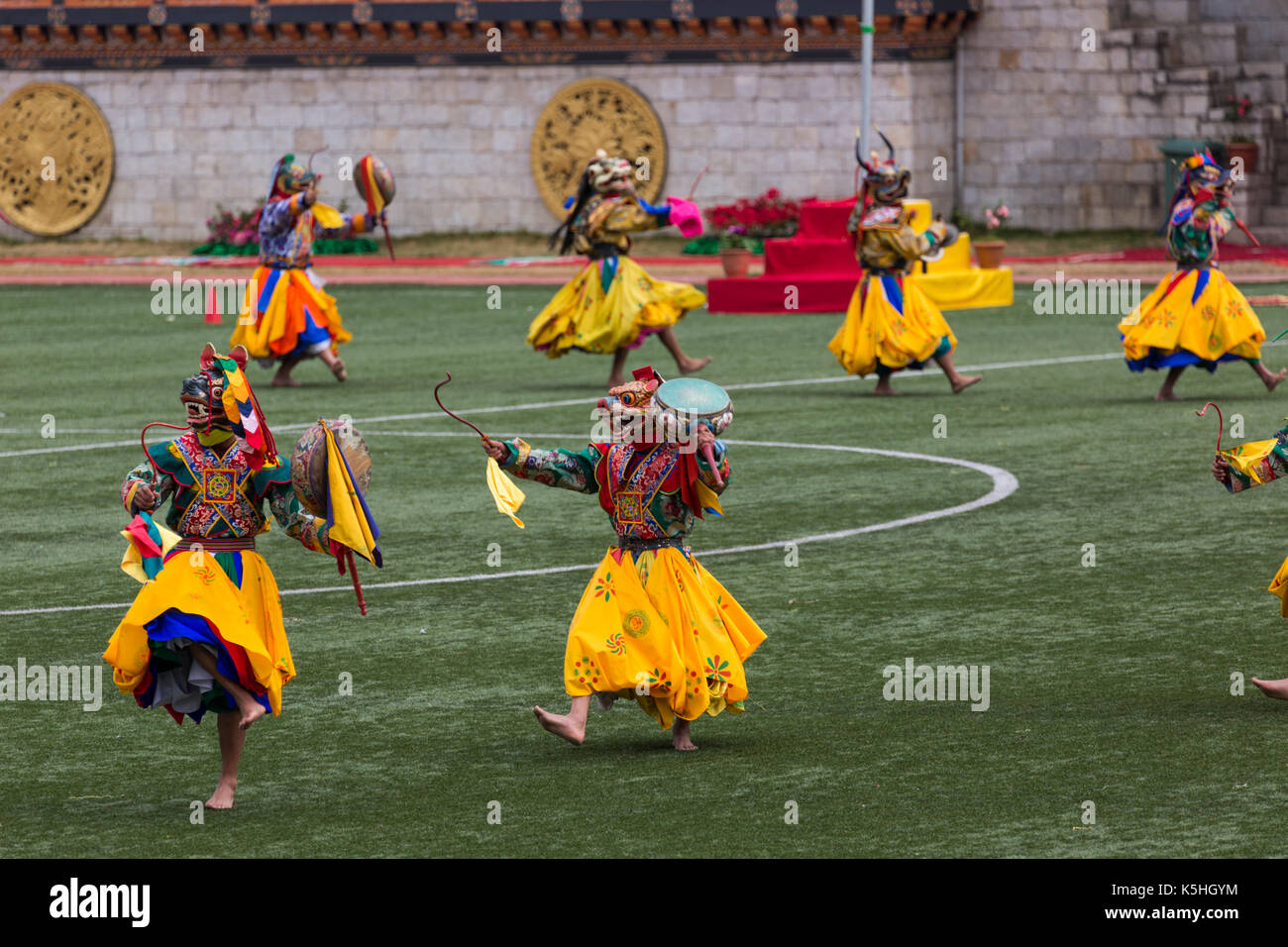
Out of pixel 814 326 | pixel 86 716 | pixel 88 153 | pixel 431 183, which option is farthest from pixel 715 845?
pixel 88 153

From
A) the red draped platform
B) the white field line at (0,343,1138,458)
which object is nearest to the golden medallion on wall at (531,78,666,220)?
the red draped platform

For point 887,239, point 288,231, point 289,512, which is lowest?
point 289,512

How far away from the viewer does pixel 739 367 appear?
21266 millimetres

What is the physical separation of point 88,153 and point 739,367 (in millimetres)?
21537

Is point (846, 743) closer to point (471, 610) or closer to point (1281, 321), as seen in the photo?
point (471, 610)

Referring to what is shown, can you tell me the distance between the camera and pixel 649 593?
7.91 meters

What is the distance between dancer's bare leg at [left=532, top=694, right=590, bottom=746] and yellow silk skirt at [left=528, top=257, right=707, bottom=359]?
1115cm

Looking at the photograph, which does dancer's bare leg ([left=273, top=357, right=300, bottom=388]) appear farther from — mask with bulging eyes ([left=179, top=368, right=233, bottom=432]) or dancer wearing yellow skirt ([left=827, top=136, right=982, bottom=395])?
mask with bulging eyes ([left=179, top=368, right=233, bottom=432])

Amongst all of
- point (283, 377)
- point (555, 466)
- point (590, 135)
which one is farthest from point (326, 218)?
point (590, 135)

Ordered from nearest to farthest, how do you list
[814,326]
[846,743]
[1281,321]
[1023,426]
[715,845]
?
[715,845] < [846,743] < [1023,426] < [1281,321] < [814,326]

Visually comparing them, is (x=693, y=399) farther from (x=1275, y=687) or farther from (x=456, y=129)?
(x=456, y=129)

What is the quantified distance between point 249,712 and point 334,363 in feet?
41.7

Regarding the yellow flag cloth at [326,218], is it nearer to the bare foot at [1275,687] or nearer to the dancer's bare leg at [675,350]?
the dancer's bare leg at [675,350]

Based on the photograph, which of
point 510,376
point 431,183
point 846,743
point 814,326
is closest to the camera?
point 846,743
